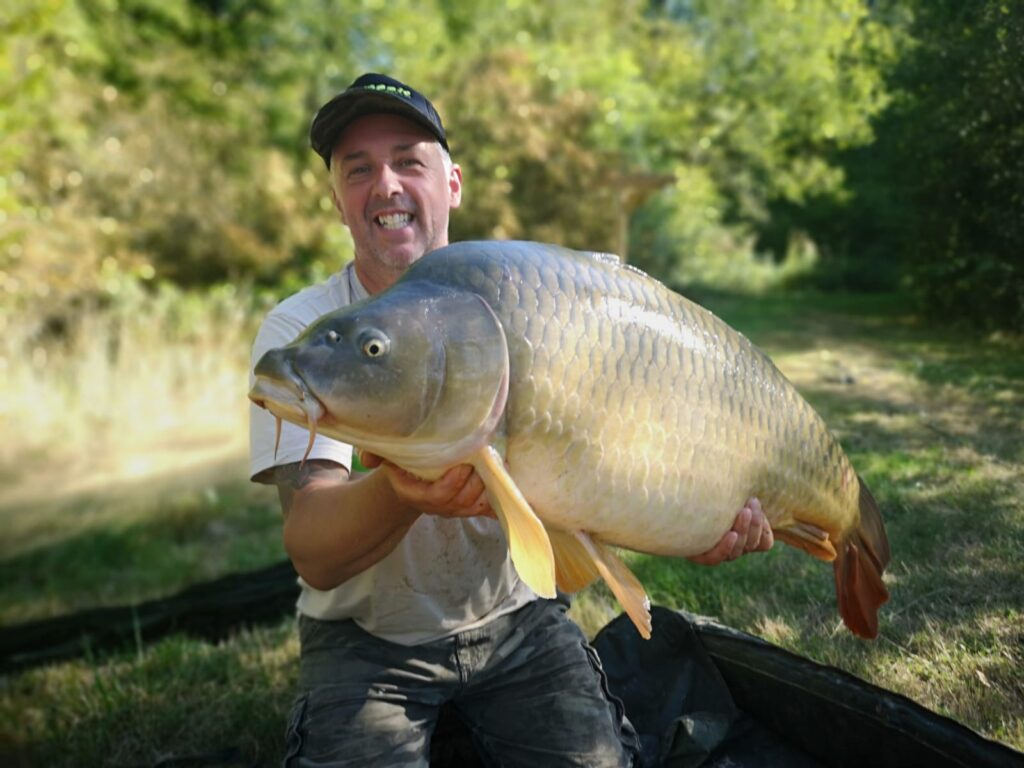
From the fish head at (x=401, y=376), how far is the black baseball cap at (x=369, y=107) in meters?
0.74

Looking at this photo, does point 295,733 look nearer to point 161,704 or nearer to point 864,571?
point 161,704

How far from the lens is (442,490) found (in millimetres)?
1123

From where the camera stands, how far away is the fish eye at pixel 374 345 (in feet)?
3.35

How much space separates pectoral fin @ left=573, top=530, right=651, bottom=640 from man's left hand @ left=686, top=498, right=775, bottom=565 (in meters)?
0.19

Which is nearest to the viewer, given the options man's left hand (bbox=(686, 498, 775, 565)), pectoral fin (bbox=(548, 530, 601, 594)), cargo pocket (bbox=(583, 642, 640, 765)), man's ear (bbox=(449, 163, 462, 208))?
pectoral fin (bbox=(548, 530, 601, 594))

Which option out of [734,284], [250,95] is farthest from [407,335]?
[250,95]

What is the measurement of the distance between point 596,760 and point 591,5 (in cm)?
909

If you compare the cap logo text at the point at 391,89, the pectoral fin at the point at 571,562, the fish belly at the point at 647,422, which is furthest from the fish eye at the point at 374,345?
the cap logo text at the point at 391,89

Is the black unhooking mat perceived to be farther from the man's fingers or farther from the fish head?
the fish head

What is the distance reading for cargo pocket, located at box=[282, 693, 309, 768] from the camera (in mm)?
1468

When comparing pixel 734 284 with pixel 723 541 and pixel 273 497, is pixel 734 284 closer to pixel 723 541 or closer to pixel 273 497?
pixel 723 541

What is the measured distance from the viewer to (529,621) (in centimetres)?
171

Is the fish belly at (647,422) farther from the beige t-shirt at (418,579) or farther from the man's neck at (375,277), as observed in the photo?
the man's neck at (375,277)

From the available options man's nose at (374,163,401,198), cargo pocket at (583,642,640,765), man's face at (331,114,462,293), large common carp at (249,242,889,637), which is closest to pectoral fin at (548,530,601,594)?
large common carp at (249,242,889,637)
